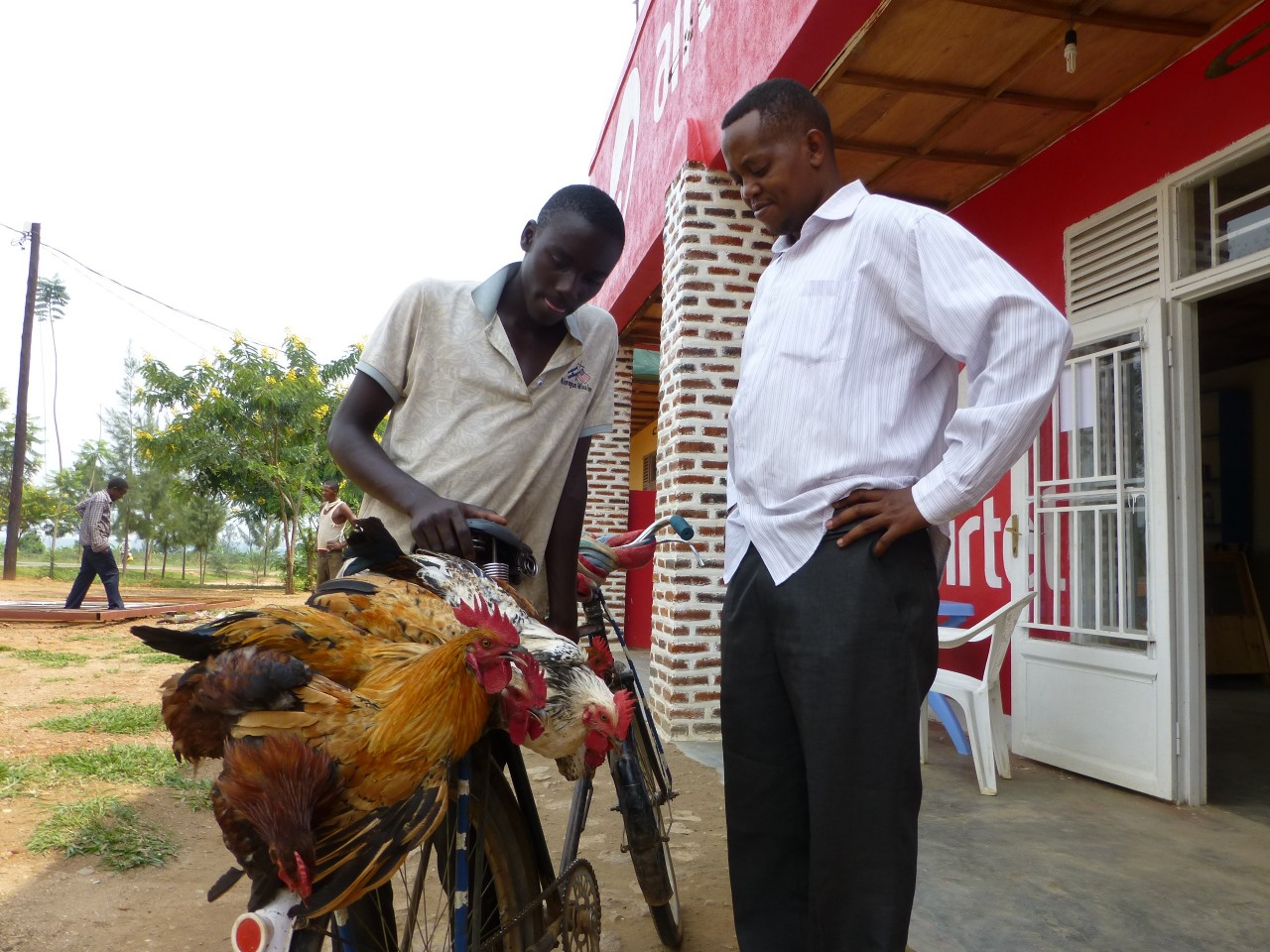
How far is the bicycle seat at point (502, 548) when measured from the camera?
1.78 meters

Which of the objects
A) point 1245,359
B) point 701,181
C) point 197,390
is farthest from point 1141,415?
point 197,390

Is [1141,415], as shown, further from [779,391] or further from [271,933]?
[271,933]

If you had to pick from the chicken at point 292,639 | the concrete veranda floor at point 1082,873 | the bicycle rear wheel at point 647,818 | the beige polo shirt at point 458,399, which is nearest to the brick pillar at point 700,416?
the concrete veranda floor at point 1082,873

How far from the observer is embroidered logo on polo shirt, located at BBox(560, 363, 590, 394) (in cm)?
213

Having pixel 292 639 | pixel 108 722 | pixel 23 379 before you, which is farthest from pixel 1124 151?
pixel 23 379

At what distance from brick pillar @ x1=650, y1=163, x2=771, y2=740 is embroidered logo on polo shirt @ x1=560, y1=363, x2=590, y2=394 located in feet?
9.69

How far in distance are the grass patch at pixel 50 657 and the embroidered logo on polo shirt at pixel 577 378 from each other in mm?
7829

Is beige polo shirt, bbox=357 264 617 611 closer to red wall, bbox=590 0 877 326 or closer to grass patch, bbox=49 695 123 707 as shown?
red wall, bbox=590 0 877 326

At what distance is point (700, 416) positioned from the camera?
16.9ft

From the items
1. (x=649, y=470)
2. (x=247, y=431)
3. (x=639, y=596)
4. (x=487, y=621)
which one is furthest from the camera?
(x=247, y=431)

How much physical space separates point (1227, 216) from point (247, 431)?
20136 millimetres

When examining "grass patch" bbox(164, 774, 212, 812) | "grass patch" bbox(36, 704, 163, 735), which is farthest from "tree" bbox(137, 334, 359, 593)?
"grass patch" bbox(164, 774, 212, 812)

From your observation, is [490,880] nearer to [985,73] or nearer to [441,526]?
[441,526]

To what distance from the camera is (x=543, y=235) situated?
6.57ft
